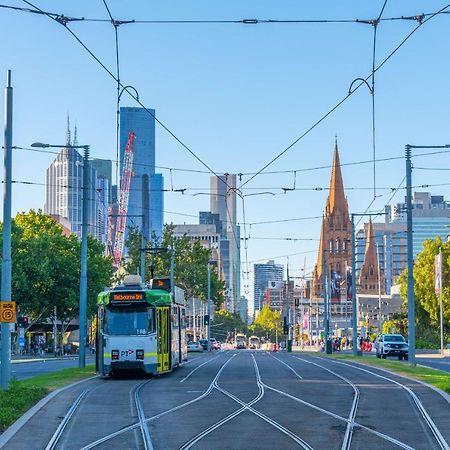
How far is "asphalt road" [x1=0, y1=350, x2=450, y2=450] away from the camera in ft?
50.1

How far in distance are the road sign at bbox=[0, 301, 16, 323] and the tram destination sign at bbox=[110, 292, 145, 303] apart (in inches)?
380

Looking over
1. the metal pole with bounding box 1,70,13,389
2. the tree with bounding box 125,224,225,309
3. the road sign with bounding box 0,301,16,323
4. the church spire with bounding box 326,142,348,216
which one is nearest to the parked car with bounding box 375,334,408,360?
the metal pole with bounding box 1,70,13,389

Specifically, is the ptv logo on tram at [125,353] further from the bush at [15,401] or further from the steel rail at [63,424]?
the steel rail at [63,424]

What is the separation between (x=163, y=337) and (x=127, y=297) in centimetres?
223

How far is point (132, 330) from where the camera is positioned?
32312 millimetres

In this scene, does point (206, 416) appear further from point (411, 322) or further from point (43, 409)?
point (411, 322)

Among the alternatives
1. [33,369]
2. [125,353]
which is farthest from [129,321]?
[33,369]

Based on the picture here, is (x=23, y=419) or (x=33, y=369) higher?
(x=23, y=419)

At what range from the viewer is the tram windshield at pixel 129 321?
106ft

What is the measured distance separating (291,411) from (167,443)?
17.2ft

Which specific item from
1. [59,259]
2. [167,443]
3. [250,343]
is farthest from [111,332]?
[250,343]

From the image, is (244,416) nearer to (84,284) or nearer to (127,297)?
(127,297)

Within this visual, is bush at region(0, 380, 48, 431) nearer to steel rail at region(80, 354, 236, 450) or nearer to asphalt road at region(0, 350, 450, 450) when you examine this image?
asphalt road at region(0, 350, 450, 450)

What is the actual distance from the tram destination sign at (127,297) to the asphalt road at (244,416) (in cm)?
408
